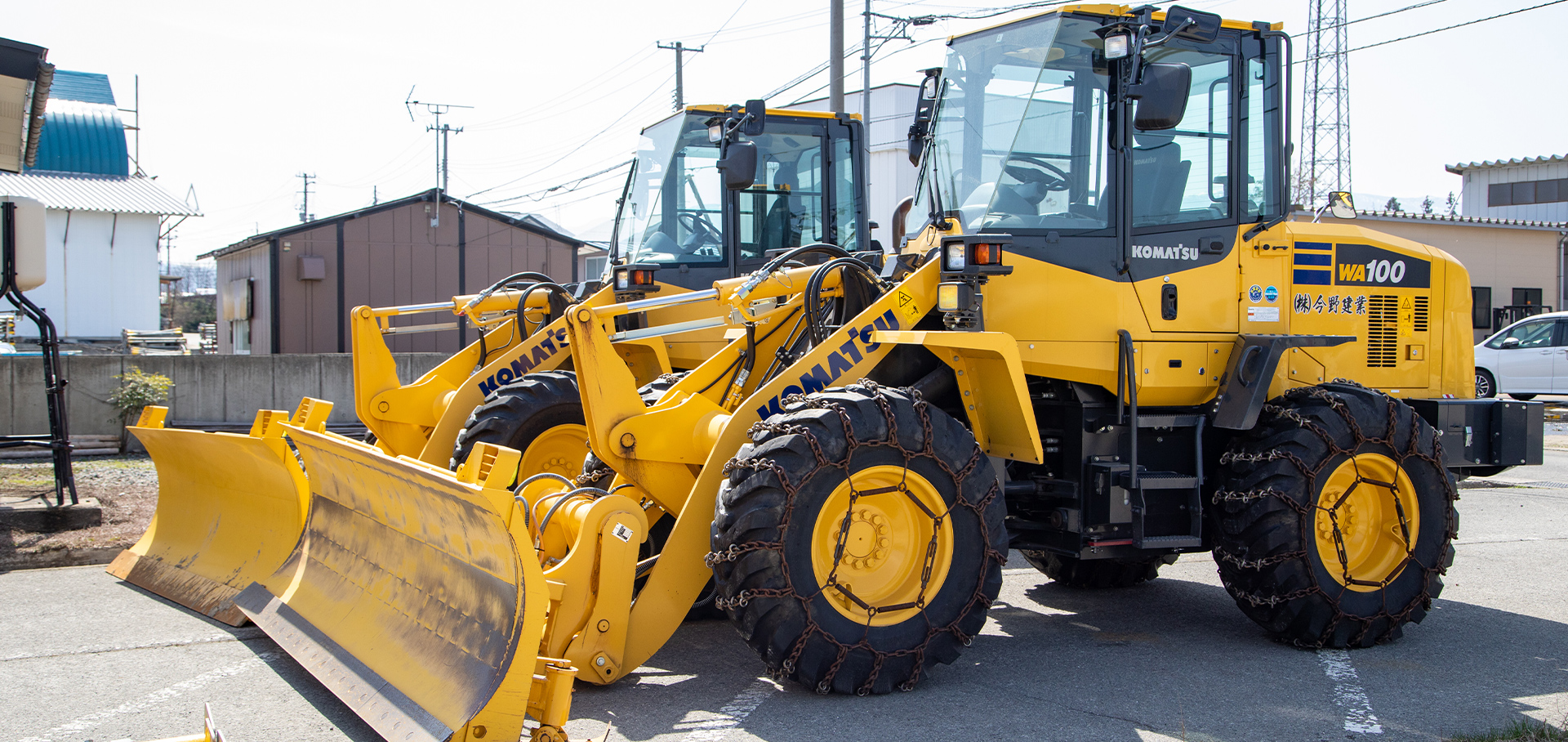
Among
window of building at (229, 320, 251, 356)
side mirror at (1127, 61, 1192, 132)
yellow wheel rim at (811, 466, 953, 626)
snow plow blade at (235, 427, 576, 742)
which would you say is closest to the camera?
snow plow blade at (235, 427, 576, 742)

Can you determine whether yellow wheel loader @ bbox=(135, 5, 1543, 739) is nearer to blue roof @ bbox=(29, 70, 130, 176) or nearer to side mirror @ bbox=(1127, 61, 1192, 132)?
side mirror @ bbox=(1127, 61, 1192, 132)

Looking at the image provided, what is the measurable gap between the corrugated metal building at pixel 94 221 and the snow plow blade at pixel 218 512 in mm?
25089

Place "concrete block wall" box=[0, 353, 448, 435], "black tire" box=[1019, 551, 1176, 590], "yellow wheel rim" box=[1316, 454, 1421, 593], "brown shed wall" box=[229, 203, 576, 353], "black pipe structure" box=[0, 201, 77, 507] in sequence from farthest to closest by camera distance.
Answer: "brown shed wall" box=[229, 203, 576, 353] → "concrete block wall" box=[0, 353, 448, 435] → "black pipe structure" box=[0, 201, 77, 507] → "black tire" box=[1019, 551, 1176, 590] → "yellow wheel rim" box=[1316, 454, 1421, 593]

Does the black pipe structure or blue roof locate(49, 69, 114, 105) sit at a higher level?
blue roof locate(49, 69, 114, 105)

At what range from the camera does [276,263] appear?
23109 mm

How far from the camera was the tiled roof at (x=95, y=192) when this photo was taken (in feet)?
95.8

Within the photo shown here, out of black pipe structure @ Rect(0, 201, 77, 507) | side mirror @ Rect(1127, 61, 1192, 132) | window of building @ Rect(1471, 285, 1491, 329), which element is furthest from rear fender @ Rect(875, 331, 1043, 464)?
window of building @ Rect(1471, 285, 1491, 329)

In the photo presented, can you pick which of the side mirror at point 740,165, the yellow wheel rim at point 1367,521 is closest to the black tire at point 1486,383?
the yellow wheel rim at point 1367,521

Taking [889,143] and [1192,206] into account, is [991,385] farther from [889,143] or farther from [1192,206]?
[889,143]

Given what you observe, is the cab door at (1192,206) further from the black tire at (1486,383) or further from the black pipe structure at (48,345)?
the black tire at (1486,383)

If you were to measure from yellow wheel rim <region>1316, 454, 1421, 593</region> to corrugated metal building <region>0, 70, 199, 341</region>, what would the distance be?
99.9ft

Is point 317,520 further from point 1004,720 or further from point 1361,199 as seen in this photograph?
point 1361,199

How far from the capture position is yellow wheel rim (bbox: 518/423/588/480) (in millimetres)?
7695

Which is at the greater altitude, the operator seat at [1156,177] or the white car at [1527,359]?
the operator seat at [1156,177]
